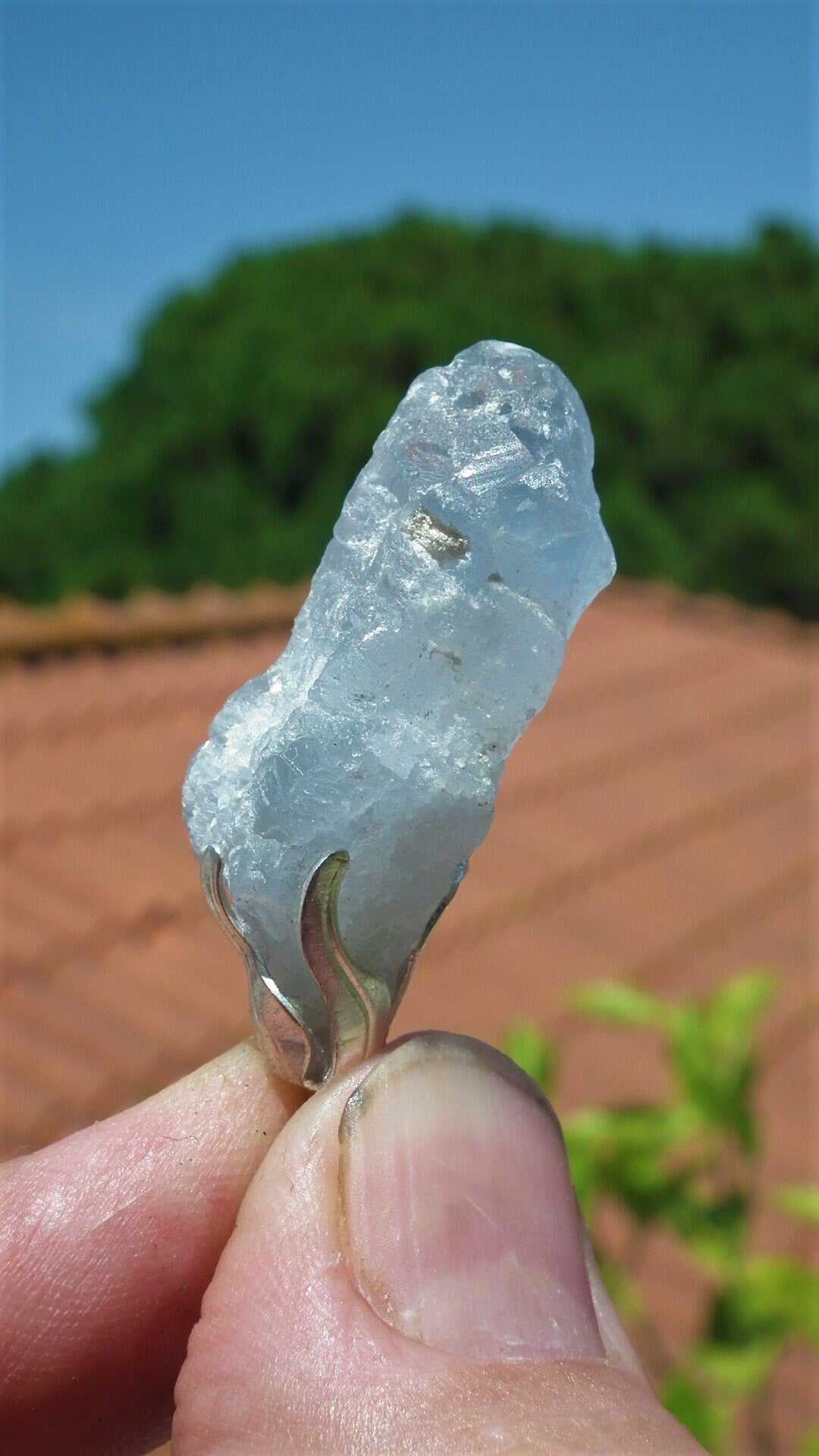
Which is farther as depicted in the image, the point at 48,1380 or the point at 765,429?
the point at 765,429

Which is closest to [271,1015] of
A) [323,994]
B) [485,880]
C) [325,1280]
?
[323,994]

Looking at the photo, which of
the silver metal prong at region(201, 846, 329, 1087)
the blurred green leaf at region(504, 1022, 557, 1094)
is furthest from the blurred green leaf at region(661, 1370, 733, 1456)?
the silver metal prong at region(201, 846, 329, 1087)

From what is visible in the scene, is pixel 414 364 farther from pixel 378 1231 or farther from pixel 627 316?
pixel 378 1231

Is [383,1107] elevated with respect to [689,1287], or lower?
elevated

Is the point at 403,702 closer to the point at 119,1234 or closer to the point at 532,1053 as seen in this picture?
the point at 119,1234

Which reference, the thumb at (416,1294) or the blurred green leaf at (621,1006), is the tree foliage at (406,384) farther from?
the thumb at (416,1294)

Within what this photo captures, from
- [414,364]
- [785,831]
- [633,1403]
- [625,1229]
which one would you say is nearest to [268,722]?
[633,1403]

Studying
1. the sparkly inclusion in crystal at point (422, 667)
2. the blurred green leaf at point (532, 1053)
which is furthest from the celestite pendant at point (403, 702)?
the blurred green leaf at point (532, 1053)
